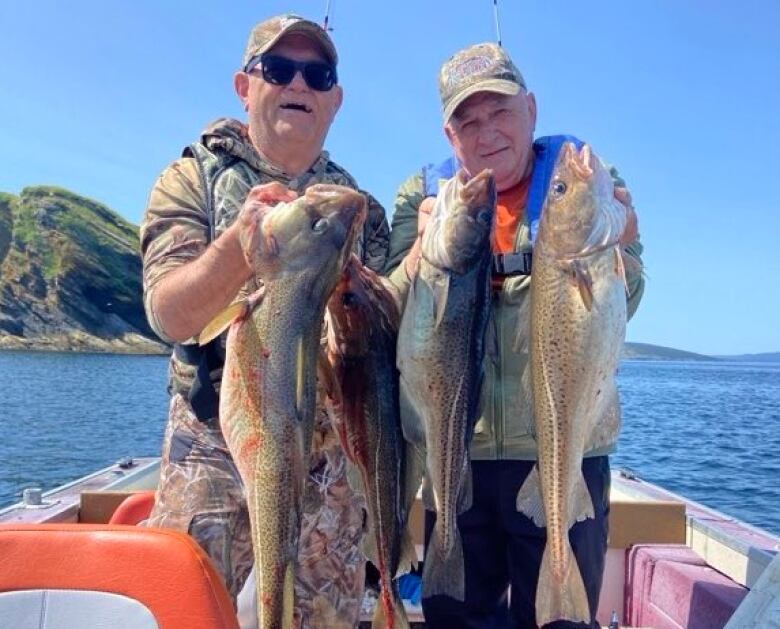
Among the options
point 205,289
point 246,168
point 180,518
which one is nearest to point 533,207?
point 246,168

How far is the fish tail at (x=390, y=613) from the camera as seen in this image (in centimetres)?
333

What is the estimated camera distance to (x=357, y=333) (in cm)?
337

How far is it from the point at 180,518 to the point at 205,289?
1146 millimetres

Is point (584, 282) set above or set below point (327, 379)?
above

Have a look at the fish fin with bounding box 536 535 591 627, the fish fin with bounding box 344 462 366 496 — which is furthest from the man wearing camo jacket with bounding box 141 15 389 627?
the fish fin with bounding box 536 535 591 627

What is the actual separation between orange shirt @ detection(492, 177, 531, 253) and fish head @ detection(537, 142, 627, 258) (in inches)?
22.1

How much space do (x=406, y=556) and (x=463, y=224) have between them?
1516 mm

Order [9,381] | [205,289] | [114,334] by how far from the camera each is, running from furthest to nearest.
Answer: [114,334] → [9,381] → [205,289]

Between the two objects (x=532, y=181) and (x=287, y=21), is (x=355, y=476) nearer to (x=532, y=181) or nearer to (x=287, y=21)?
(x=532, y=181)

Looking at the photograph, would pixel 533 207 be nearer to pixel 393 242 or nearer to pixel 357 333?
pixel 393 242

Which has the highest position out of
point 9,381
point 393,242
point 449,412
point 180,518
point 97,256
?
point 97,256

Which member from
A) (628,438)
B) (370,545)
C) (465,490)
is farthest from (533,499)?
(628,438)

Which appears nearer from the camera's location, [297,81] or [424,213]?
[297,81]

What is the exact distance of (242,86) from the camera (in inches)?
153
